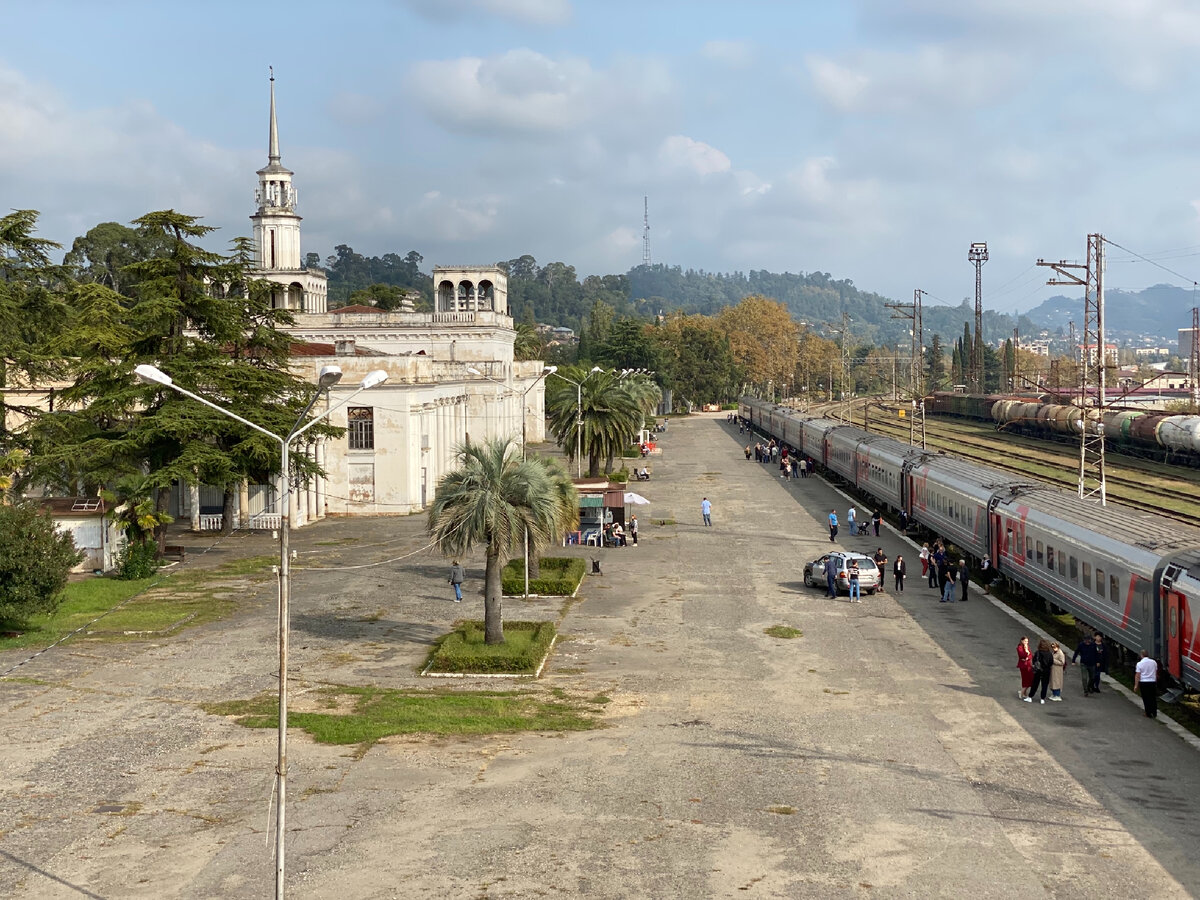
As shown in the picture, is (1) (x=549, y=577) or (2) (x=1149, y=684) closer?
(2) (x=1149, y=684)

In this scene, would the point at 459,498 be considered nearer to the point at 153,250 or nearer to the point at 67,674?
the point at 67,674

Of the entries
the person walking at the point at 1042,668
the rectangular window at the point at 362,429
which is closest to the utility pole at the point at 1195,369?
the rectangular window at the point at 362,429

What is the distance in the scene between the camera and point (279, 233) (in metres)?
95.1

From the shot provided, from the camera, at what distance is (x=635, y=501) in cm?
5078

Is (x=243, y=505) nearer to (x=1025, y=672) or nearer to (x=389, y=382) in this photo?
(x=389, y=382)

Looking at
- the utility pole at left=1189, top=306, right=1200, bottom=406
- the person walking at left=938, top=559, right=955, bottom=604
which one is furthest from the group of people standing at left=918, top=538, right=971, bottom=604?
the utility pole at left=1189, top=306, right=1200, bottom=406

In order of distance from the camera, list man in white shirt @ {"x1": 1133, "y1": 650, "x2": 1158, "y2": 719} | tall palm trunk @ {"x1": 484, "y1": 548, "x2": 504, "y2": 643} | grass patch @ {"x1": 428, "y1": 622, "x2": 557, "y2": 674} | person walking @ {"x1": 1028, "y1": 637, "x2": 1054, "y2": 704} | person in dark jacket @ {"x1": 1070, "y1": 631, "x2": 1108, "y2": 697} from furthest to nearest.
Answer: tall palm trunk @ {"x1": 484, "y1": 548, "x2": 504, "y2": 643}
grass patch @ {"x1": 428, "y1": 622, "x2": 557, "y2": 674}
person in dark jacket @ {"x1": 1070, "y1": 631, "x2": 1108, "y2": 697}
person walking @ {"x1": 1028, "y1": 637, "x2": 1054, "y2": 704}
man in white shirt @ {"x1": 1133, "y1": 650, "x2": 1158, "y2": 719}

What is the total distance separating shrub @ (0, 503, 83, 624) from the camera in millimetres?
31016

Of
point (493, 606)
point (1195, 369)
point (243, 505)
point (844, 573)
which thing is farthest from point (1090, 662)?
point (1195, 369)

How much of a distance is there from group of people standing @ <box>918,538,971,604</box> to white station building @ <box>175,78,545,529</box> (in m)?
14.8

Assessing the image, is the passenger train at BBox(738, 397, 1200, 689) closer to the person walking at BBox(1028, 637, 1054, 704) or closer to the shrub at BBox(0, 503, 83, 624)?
the person walking at BBox(1028, 637, 1054, 704)

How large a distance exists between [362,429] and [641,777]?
41323 mm

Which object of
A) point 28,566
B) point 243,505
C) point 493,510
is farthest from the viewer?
point 243,505

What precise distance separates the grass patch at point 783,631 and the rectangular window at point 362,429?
30.9 meters
